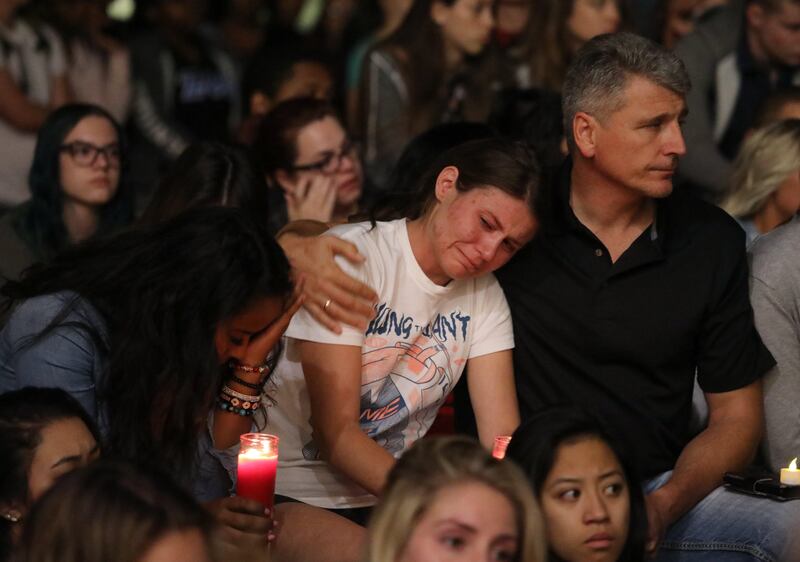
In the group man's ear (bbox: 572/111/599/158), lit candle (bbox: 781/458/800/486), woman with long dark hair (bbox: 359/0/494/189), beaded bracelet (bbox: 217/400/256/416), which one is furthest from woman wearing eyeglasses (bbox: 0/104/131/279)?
lit candle (bbox: 781/458/800/486)

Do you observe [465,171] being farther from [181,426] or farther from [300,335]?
[181,426]

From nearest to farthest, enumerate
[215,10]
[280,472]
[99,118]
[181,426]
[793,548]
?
[181,426], [793,548], [280,472], [99,118], [215,10]

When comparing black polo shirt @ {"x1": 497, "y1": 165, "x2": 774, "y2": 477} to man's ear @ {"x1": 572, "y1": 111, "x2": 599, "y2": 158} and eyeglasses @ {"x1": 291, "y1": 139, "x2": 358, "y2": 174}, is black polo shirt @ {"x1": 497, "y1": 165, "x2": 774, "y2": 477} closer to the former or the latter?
man's ear @ {"x1": 572, "y1": 111, "x2": 599, "y2": 158}

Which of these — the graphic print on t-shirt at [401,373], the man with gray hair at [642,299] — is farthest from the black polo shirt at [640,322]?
the graphic print on t-shirt at [401,373]

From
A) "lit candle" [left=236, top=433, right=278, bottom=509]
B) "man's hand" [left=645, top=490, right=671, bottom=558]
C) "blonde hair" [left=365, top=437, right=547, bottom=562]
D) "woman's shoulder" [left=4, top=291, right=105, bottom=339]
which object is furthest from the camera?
"man's hand" [left=645, top=490, right=671, bottom=558]

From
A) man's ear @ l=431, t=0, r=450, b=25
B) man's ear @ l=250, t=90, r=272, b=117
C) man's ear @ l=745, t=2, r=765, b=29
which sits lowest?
man's ear @ l=250, t=90, r=272, b=117

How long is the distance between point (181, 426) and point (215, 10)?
16.5 feet

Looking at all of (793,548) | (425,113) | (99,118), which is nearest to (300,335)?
(793,548)

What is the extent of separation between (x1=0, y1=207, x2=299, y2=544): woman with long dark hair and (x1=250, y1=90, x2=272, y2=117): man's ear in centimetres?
271

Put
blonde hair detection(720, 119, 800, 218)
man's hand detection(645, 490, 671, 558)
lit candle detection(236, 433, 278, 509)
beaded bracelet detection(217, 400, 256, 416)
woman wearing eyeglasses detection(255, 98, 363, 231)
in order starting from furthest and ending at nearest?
woman wearing eyeglasses detection(255, 98, 363, 231), blonde hair detection(720, 119, 800, 218), beaded bracelet detection(217, 400, 256, 416), man's hand detection(645, 490, 671, 558), lit candle detection(236, 433, 278, 509)

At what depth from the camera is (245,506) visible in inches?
115

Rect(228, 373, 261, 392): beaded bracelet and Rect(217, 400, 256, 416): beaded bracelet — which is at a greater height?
Rect(228, 373, 261, 392): beaded bracelet

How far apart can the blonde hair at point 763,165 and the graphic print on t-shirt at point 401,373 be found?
3.96 ft

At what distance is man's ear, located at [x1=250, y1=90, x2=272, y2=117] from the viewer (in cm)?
581
